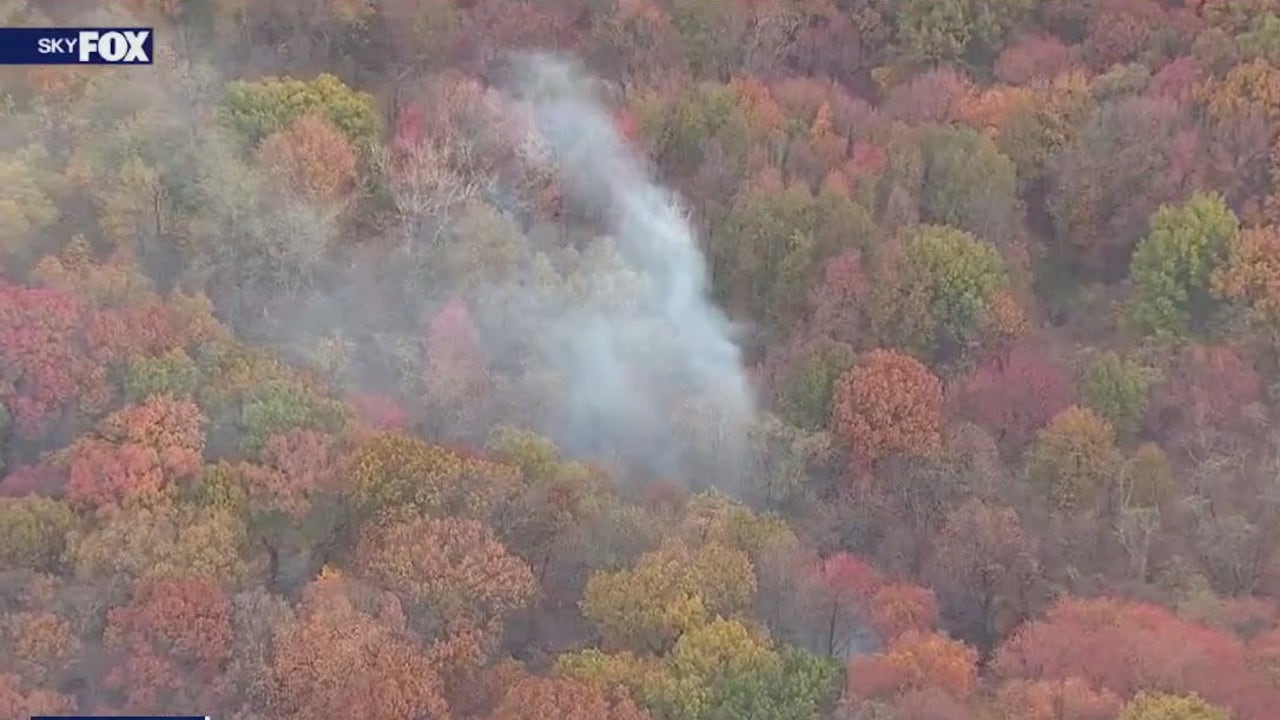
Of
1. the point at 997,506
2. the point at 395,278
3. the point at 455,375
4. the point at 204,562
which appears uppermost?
the point at 395,278

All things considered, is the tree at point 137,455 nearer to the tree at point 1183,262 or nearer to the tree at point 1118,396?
the tree at point 1118,396

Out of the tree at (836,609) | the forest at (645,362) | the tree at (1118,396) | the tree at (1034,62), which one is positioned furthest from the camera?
the tree at (1034,62)

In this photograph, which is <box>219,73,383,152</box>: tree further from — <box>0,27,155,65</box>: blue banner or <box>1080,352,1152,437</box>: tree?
<box>1080,352,1152,437</box>: tree

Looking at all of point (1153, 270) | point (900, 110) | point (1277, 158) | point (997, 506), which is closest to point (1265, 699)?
point (997, 506)

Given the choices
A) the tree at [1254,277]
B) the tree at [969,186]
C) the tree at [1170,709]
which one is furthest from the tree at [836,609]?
the tree at [969,186]

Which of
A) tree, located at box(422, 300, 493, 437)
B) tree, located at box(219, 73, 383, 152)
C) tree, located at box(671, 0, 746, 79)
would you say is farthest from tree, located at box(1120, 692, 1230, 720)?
tree, located at box(671, 0, 746, 79)

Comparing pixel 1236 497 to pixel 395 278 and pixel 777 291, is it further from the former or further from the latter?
pixel 395 278

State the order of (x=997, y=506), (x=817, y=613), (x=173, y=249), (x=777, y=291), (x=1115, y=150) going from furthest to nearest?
(x=1115, y=150), (x=777, y=291), (x=173, y=249), (x=997, y=506), (x=817, y=613)
